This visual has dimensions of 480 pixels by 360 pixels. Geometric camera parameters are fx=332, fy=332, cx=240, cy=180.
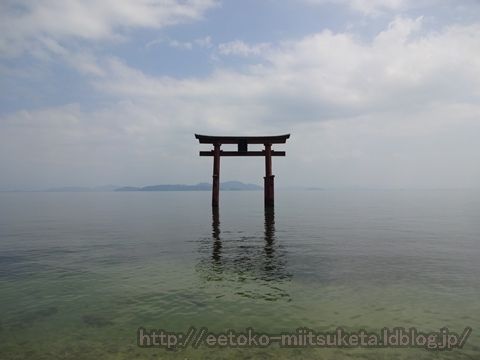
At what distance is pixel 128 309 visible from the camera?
7.34 metres

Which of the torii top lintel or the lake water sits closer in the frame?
the lake water

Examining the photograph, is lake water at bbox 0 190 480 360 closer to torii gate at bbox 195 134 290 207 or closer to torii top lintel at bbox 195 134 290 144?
torii gate at bbox 195 134 290 207

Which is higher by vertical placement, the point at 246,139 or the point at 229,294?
the point at 246,139

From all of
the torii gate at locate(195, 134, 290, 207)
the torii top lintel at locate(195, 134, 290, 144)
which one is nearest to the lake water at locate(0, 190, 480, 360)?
the torii gate at locate(195, 134, 290, 207)

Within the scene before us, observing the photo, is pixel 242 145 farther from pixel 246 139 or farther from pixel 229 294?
pixel 229 294

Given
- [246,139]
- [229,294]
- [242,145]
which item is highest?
[246,139]

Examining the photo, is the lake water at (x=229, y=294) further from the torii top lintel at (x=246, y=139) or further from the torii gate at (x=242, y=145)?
the torii top lintel at (x=246, y=139)

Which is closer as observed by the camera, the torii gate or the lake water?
the lake water

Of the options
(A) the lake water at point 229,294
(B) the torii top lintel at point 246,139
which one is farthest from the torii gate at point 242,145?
(A) the lake water at point 229,294

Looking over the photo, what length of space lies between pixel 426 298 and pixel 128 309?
22.9ft

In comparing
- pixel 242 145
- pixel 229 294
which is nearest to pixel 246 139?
pixel 242 145

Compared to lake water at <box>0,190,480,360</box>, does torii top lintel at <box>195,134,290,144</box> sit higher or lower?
higher

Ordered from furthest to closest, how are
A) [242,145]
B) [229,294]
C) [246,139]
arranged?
[242,145] < [246,139] < [229,294]

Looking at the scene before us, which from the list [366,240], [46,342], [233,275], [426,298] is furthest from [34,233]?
[426,298]
